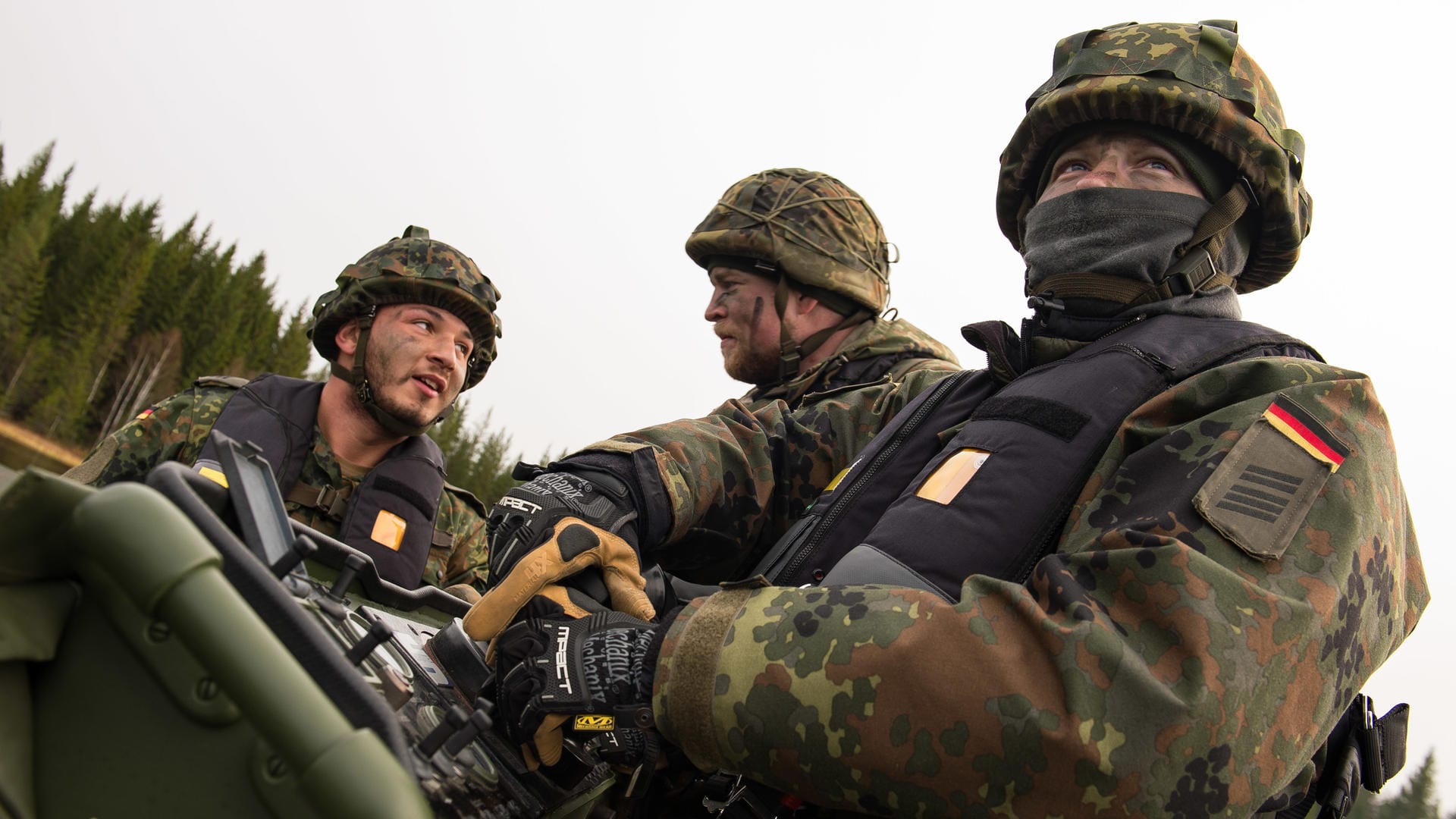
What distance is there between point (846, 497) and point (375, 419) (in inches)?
162

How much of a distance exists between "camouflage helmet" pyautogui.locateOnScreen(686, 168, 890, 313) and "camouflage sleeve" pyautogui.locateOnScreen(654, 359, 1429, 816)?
3.57 m

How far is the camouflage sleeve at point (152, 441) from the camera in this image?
5617mm

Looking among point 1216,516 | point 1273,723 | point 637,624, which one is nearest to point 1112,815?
point 1273,723

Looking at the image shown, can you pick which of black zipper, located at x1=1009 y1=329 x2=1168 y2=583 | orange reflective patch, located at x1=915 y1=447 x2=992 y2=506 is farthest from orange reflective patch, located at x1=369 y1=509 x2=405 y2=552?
black zipper, located at x1=1009 y1=329 x2=1168 y2=583

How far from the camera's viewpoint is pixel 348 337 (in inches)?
258

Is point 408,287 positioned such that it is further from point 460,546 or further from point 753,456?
point 753,456

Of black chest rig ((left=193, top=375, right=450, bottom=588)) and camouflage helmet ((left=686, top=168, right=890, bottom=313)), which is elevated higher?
camouflage helmet ((left=686, top=168, right=890, bottom=313))

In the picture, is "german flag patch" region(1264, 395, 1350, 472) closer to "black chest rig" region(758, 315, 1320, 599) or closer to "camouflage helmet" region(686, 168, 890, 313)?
"black chest rig" region(758, 315, 1320, 599)

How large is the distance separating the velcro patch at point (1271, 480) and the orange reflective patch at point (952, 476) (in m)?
0.60

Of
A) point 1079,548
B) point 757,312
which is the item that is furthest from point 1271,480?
point 757,312

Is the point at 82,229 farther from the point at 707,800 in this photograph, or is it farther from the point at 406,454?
the point at 707,800

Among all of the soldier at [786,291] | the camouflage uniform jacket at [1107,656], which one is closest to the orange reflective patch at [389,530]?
the soldier at [786,291]

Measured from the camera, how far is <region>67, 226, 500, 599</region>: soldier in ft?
19.0

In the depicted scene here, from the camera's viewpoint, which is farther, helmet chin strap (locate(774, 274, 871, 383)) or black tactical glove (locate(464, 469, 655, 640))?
helmet chin strap (locate(774, 274, 871, 383))
